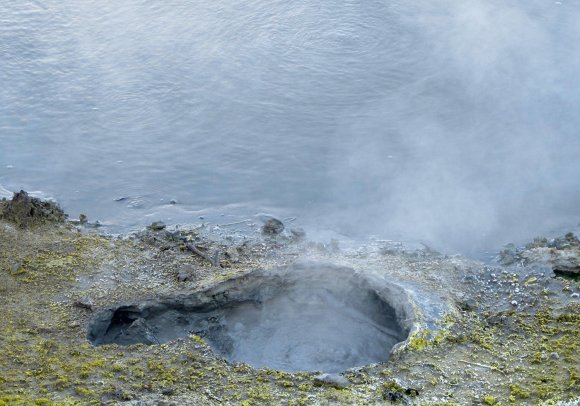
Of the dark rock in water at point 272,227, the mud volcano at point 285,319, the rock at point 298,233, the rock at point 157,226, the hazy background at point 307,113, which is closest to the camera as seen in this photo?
the mud volcano at point 285,319

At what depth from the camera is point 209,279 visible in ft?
34.5

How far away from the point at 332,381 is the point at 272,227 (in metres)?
3.99

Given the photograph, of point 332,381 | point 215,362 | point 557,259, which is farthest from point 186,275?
point 557,259

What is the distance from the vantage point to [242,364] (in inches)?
353

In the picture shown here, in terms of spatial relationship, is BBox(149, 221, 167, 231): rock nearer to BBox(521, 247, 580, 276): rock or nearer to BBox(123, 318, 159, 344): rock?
BBox(123, 318, 159, 344): rock

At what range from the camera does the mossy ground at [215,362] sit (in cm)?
838

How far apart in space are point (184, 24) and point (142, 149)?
4.35 meters

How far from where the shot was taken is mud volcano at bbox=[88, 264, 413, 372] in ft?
31.4

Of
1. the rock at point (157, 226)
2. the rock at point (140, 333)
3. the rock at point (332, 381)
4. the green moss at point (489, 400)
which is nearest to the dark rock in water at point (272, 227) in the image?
the rock at point (157, 226)

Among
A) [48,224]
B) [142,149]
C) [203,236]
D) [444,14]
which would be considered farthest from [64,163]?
[444,14]

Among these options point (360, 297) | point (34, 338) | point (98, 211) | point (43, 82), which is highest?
point (43, 82)

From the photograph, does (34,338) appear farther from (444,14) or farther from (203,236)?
(444,14)

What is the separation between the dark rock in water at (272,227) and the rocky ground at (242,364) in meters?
0.03

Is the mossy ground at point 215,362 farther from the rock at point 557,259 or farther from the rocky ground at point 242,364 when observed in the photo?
the rock at point 557,259
